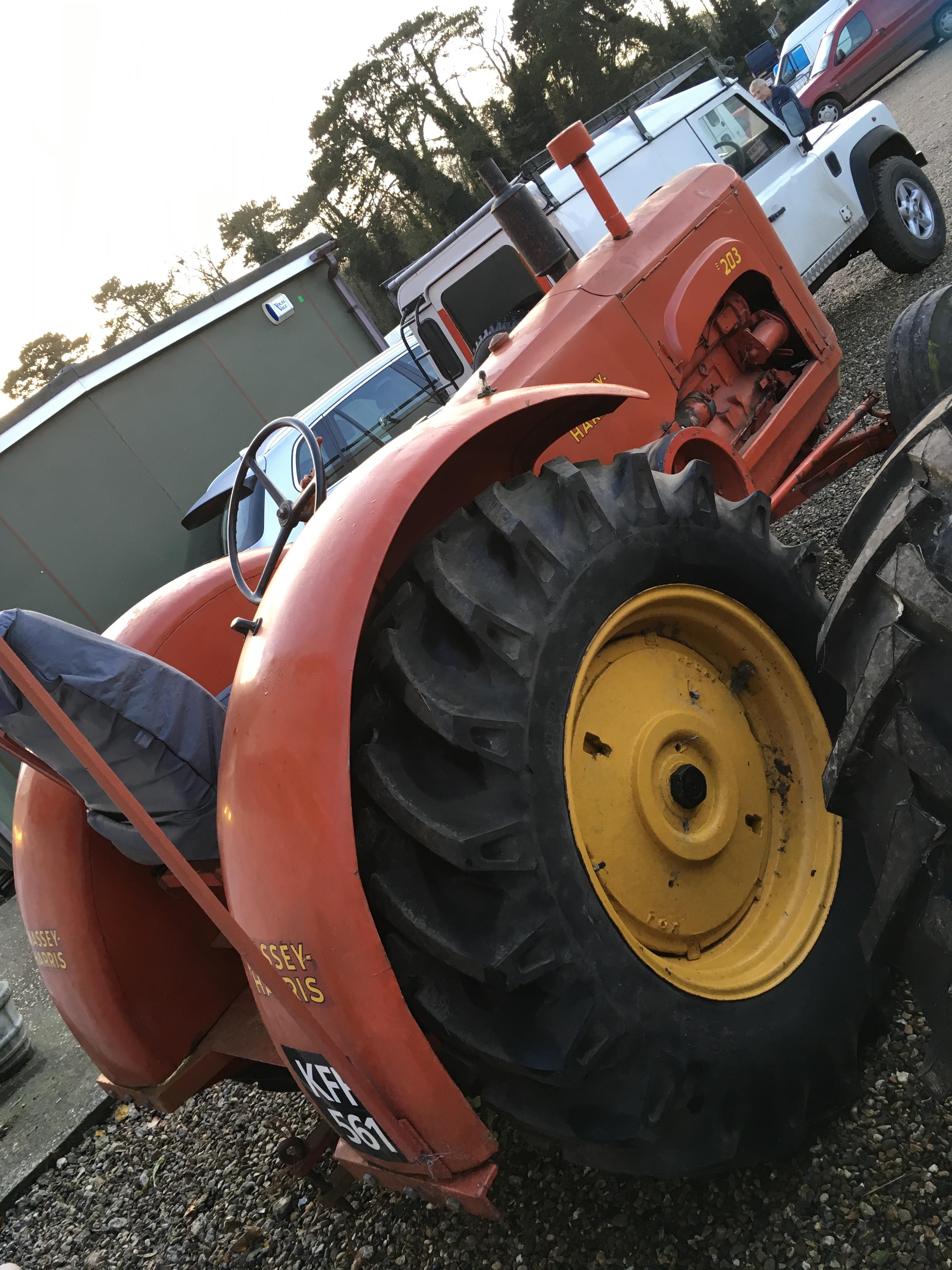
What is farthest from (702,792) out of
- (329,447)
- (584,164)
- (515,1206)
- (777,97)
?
(777,97)

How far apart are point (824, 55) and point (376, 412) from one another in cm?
1297

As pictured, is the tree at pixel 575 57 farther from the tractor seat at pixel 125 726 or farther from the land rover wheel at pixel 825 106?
the tractor seat at pixel 125 726

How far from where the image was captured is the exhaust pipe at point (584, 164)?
10.5ft

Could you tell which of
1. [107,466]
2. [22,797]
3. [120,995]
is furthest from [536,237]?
[107,466]

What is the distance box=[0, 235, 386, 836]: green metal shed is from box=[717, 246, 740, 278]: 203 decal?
8.13 meters

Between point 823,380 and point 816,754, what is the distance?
2421 millimetres

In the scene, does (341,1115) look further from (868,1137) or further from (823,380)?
(823,380)

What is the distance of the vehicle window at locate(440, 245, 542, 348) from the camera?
6.54 meters

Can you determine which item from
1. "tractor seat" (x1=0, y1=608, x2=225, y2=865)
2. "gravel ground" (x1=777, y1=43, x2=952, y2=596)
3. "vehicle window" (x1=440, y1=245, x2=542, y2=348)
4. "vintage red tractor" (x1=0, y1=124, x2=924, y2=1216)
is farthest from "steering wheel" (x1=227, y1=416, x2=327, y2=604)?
"vehicle window" (x1=440, y1=245, x2=542, y2=348)

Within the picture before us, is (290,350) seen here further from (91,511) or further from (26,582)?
(26,582)

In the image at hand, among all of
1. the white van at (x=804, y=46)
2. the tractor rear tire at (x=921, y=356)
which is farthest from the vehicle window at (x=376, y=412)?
the white van at (x=804, y=46)

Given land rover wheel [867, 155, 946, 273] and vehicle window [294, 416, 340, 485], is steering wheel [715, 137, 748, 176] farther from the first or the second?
vehicle window [294, 416, 340, 485]

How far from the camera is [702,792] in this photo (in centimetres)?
182

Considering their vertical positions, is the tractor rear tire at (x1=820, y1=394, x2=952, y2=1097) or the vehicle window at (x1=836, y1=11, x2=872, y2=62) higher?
the vehicle window at (x1=836, y1=11, x2=872, y2=62)
